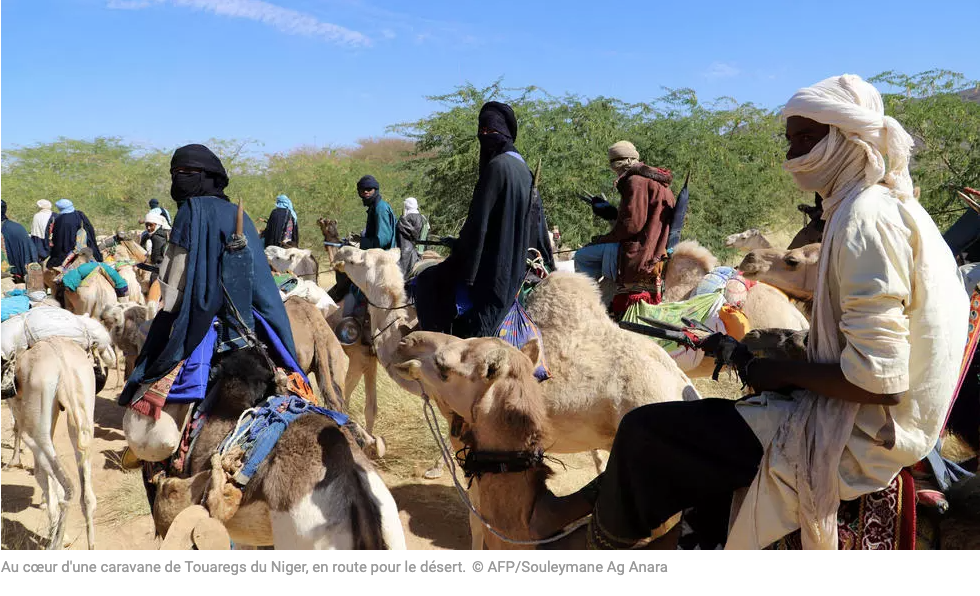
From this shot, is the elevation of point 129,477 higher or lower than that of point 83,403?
lower

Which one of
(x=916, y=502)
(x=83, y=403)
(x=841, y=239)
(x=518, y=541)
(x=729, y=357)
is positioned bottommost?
(x=83, y=403)

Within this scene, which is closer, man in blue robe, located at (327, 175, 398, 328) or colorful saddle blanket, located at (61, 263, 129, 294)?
man in blue robe, located at (327, 175, 398, 328)

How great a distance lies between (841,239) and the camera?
2.12 meters

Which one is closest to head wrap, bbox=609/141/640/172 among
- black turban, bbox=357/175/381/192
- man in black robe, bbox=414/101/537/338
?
man in black robe, bbox=414/101/537/338

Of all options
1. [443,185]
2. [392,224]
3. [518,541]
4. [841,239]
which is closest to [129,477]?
[392,224]

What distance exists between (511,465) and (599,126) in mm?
13527

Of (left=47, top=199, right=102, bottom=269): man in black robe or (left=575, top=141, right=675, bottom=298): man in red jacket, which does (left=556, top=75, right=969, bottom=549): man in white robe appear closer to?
(left=575, top=141, right=675, bottom=298): man in red jacket

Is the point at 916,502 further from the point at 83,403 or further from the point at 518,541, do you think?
the point at 83,403

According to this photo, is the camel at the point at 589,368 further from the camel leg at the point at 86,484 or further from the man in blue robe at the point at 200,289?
the camel leg at the point at 86,484

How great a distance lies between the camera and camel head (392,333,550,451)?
9.55 ft

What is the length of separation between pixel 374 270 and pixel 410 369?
388cm

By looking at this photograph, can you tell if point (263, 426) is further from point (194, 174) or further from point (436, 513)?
point (436, 513)

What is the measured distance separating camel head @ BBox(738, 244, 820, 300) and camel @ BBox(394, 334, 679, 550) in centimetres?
300

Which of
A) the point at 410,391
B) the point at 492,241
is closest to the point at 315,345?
the point at 492,241
